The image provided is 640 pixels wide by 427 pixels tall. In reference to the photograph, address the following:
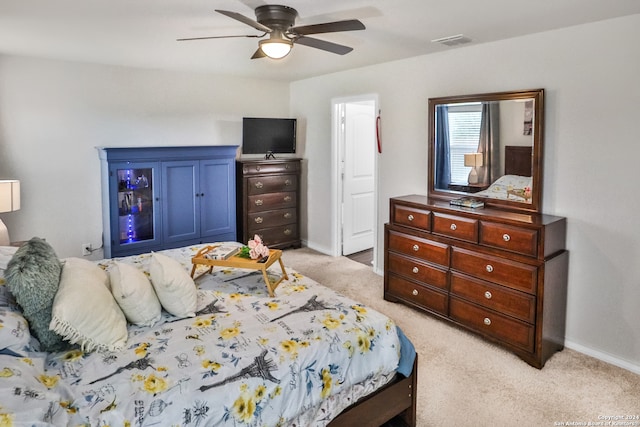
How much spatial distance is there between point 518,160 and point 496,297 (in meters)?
1.05

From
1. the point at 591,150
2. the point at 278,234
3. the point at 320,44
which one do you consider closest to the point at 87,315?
the point at 320,44

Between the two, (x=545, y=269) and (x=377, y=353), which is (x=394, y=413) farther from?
(x=545, y=269)

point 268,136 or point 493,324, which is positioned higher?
point 268,136

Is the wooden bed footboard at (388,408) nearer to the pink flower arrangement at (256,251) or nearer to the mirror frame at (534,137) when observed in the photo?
the pink flower arrangement at (256,251)

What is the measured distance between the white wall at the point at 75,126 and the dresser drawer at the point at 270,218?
3.57 ft

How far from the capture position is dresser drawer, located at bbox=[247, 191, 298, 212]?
5359 mm

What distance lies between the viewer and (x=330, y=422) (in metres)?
1.94

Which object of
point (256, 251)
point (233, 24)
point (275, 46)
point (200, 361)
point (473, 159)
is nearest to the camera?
point (200, 361)

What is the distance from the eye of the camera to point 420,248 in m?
3.71

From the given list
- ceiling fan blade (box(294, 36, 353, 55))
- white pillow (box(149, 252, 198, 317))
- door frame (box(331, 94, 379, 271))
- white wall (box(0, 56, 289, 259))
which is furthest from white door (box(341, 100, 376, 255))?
white pillow (box(149, 252, 198, 317))

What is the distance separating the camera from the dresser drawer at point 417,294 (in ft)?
11.8

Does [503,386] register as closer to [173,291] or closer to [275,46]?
[173,291]

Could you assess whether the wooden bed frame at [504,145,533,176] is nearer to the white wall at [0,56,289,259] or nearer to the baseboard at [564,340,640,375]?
the baseboard at [564,340,640,375]

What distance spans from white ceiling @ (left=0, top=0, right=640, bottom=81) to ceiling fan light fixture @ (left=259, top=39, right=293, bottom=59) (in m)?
0.20
